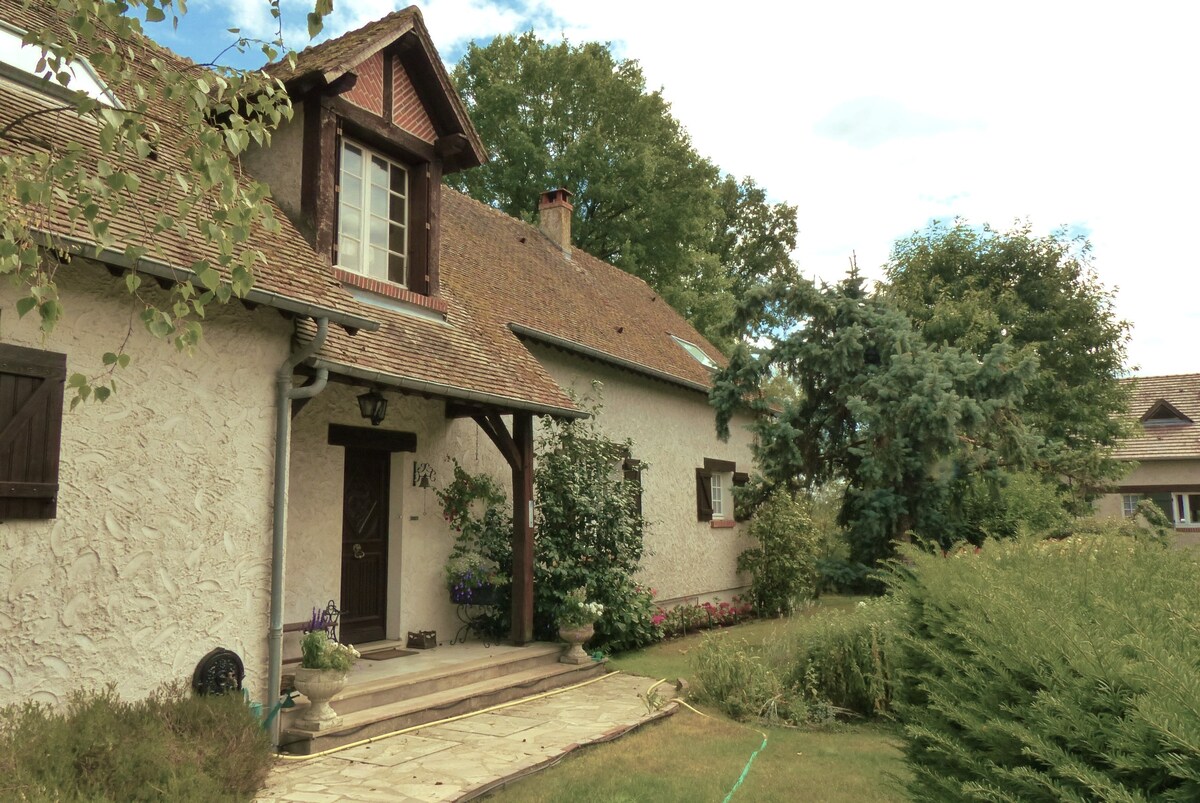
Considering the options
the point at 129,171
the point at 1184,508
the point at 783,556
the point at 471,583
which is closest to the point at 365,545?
the point at 471,583

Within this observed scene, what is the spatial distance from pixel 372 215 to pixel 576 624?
491cm

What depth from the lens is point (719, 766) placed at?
249 inches

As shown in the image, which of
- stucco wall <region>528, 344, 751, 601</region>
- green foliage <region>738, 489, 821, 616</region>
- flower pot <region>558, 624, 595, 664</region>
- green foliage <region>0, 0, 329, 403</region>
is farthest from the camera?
green foliage <region>738, 489, 821, 616</region>

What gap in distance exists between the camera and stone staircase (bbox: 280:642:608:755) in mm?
6524

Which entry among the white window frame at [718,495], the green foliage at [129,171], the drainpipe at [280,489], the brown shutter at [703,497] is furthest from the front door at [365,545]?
the white window frame at [718,495]

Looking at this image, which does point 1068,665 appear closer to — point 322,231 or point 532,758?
point 532,758

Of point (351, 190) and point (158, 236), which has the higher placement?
point (351, 190)

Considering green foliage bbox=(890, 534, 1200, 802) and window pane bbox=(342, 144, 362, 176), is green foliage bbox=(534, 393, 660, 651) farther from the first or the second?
green foliage bbox=(890, 534, 1200, 802)

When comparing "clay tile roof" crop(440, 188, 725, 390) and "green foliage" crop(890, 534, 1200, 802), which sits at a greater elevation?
"clay tile roof" crop(440, 188, 725, 390)

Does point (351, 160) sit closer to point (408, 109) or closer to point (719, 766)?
point (408, 109)

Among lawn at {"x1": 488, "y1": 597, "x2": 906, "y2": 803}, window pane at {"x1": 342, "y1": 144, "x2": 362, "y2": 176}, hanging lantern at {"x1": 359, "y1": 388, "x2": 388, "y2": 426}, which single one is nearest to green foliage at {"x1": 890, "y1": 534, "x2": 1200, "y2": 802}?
lawn at {"x1": 488, "y1": 597, "x2": 906, "y2": 803}

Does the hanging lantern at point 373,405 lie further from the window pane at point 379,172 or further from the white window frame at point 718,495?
the white window frame at point 718,495

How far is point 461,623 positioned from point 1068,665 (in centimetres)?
823

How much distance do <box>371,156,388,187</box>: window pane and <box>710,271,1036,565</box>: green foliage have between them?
7668 millimetres
